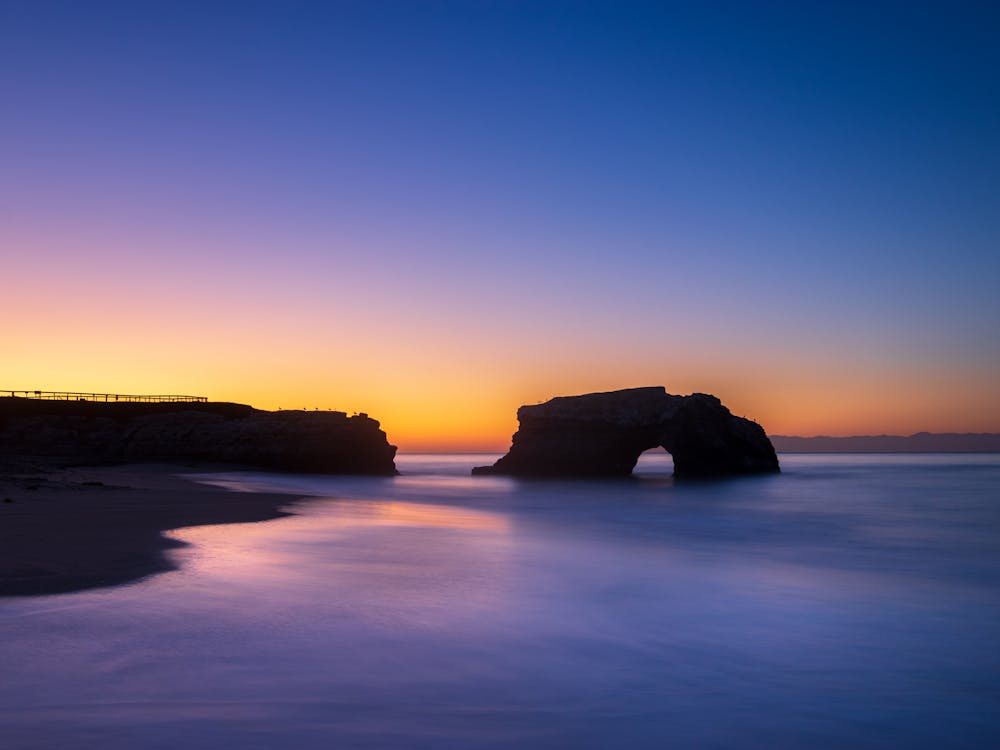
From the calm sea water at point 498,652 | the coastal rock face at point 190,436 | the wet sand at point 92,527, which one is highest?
the coastal rock face at point 190,436

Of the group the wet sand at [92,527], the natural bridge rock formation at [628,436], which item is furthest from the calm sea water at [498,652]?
the natural bridge rock formation at [628,436]

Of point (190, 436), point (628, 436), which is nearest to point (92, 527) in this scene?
point (190, 436)

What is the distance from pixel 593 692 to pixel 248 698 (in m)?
2.86

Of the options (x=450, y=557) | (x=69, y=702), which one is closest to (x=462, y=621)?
(x=69, y=702)

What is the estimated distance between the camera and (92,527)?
14.5m

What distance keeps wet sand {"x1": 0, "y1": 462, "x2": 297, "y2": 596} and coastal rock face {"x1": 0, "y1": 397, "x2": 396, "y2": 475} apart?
1338 inches

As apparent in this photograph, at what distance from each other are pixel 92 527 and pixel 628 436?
163 ft

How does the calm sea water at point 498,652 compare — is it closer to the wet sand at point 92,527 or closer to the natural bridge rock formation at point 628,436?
the wet sand at point 92,527

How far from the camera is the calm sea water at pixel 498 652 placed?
5363 millimetres

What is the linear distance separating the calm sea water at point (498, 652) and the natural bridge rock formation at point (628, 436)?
41958 mm

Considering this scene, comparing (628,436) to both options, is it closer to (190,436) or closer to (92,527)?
(190,436)

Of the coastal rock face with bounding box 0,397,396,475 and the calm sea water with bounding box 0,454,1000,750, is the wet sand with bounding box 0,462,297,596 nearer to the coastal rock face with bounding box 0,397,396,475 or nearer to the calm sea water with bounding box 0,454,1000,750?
the calm sea water with bounding box 0,454,1000,750

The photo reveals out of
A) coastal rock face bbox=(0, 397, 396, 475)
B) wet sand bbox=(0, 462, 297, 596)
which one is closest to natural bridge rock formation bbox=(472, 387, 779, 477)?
coastal rock face bbox=(0, 397, 396, 475)

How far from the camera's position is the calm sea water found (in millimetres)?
5363
